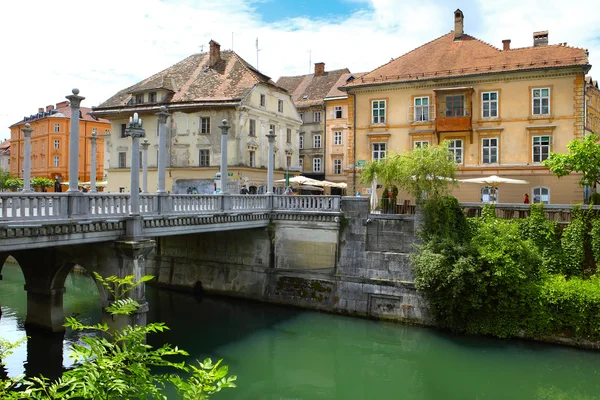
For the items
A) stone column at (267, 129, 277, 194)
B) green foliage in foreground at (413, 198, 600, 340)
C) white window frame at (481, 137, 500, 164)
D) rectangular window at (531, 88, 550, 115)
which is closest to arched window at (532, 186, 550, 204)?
white window frame at (481, 137, 500, 164)

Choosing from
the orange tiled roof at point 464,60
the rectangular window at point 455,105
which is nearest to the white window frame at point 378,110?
the orange tiled roof at point 464,60

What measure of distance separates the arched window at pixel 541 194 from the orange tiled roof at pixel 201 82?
21.7 m

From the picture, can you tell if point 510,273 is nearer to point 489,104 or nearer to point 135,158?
point 489,104

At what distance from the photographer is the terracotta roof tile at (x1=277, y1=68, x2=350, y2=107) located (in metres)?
53.4

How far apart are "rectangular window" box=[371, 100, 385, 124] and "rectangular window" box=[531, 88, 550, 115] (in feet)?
30.2

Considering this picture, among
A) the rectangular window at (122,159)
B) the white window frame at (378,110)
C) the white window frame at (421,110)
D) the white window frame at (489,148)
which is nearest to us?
the white window frame at (489,148)

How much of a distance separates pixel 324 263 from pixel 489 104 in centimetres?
1479

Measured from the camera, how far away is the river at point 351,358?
56.0ft

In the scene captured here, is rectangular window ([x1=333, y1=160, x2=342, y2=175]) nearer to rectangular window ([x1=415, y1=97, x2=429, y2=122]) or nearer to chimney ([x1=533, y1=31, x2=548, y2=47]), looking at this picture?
rectangular window ([x1=415, y1=97, x2=429, y2=122])

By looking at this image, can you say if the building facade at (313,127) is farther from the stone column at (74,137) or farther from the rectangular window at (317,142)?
the stone column at (74,137)

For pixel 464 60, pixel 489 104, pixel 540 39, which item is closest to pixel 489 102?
pixel 489 104

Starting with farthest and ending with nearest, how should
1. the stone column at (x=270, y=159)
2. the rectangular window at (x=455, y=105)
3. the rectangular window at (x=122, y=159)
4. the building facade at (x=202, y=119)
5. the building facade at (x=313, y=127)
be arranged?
the building facade at (x=313, y=127)
the rectangular window at (x=122, y=159)
the building facade at (x=202, y=119)
the rectangular window at (x=455, y=105)
the stone column at (x=270, y=159)

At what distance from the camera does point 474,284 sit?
68.7ft

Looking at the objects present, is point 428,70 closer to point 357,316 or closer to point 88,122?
point 357,316
